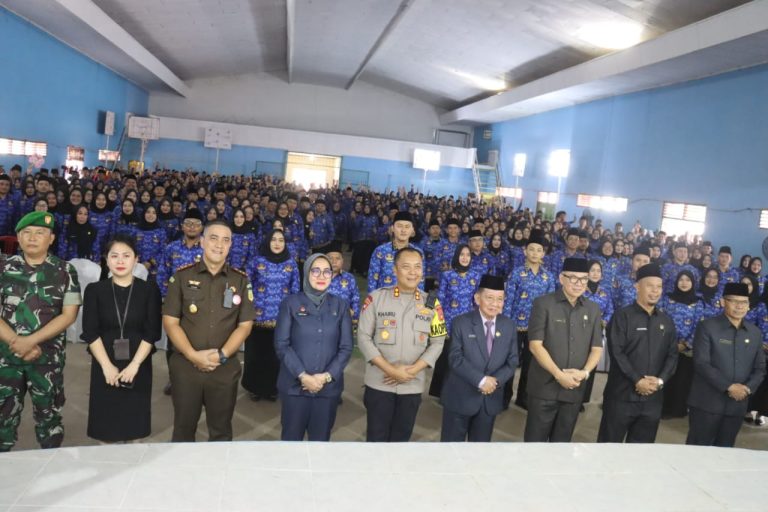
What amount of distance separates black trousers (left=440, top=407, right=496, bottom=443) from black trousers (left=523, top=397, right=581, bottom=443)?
28 centimetres

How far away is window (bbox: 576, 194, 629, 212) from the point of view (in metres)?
14.8

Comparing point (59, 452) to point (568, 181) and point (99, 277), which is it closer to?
point (99, 277)

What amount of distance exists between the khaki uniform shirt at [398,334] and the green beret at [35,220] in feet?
5.89

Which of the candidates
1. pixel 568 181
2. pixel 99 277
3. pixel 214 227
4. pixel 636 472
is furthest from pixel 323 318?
pixel 568 181

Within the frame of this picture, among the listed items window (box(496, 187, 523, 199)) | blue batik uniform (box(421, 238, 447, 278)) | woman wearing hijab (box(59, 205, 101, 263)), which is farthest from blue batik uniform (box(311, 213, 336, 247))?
window (box(496, 187, 523, 199))

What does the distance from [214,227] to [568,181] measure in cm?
1583

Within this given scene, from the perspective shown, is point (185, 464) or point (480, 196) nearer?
point (185, 464)

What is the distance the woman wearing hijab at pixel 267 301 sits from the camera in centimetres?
470

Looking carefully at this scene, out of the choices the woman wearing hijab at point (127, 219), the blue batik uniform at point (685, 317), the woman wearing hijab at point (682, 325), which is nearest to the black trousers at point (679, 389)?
the woman wearing hijab at point (682, 325)

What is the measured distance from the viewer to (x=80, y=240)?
262 inches

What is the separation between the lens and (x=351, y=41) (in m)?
18.5

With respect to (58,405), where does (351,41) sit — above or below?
above

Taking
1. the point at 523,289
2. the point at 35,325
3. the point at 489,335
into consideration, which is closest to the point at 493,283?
the point at 489,335

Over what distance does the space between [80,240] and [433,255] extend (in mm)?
4243
